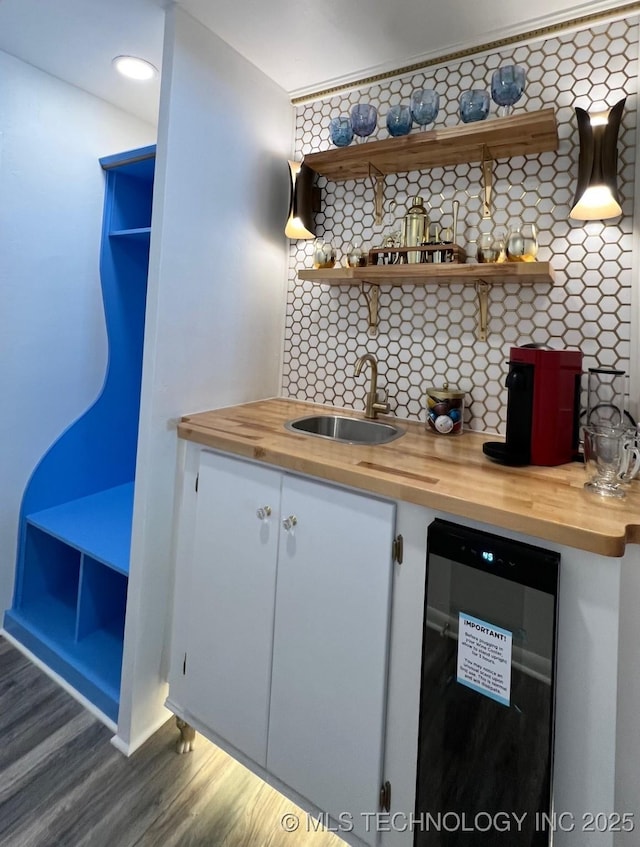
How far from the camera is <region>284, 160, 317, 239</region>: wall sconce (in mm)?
1855

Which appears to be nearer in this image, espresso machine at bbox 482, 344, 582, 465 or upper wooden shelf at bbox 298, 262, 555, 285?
espresso machine at bbox 482, 344, 582, 465

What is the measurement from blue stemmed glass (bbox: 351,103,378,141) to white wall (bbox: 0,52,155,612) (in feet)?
3.95

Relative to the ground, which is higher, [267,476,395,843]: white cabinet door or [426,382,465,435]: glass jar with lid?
[426,382,465,435]: glass jar with lid

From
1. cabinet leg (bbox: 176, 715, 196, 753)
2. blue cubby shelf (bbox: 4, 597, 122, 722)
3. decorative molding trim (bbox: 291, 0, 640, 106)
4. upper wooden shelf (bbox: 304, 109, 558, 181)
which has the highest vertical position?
decorative molding trim (bbox: 291, 0, 640, 106)

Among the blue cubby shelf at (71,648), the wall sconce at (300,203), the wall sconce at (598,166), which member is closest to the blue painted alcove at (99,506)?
the blue cubby shelf at (71,648)

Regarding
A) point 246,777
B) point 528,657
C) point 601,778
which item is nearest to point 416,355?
point 528,657

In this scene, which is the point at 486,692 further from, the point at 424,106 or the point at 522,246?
the point at 424,106

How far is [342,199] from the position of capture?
1921 millimetres

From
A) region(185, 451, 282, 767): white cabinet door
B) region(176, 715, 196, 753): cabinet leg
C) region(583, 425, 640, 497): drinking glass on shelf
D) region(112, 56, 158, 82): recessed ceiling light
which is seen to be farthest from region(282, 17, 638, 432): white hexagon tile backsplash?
region(176, 715, 196, 753): cabinet leg

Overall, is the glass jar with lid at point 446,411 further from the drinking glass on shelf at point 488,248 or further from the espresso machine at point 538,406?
the drinking glass on shelf at point 488,248

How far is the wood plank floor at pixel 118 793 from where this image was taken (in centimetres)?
124

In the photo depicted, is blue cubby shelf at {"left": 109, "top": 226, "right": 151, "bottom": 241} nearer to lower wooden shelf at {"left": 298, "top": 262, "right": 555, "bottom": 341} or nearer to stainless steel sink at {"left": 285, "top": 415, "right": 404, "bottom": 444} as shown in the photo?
lower wooden shelf at {"left": 298, "top": 262, "right": 555, "bottom": 341}

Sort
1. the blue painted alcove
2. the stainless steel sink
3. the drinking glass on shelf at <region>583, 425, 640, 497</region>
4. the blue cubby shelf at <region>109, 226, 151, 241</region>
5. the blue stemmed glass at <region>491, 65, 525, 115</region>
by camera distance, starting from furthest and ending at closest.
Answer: the blue cubby shelf at <region>109, 226, 151, 241</region>
the blue painted alcove
the stainless steel sink
the blue stemmed glass at <region>491, 65, 525, 115</region>
the drinking glass on shelf at <region>583, 425, 640, 497</region>

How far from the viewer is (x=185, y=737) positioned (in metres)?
1.51
